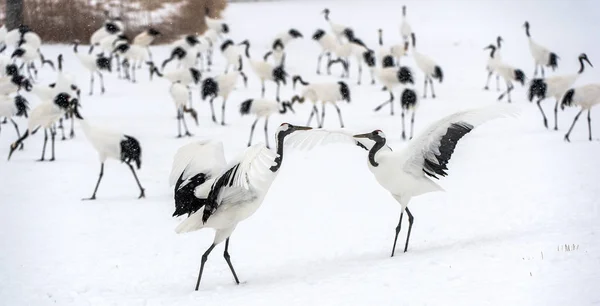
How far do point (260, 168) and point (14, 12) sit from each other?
121 inches

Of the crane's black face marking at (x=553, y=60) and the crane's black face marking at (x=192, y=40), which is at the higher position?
the crane's black face marking at (x=192, y=40)

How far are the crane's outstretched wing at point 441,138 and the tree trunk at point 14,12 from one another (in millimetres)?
3012

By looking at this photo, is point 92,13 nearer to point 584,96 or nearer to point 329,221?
point 329,221

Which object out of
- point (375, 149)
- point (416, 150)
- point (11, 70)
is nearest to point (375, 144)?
point (375, 149)

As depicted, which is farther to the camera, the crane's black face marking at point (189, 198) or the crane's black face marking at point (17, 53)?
the crane's black face marking at point (17, 53)

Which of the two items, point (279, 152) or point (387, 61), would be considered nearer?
point (279, 152)

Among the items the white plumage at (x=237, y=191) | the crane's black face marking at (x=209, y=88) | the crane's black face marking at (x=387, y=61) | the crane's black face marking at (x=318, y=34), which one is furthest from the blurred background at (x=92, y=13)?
the crane's black face marking at (x=318, y=34)

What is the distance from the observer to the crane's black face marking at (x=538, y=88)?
782 cm

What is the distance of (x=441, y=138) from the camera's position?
12.0ft

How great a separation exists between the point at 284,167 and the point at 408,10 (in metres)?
7.34

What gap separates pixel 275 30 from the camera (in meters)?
12.2

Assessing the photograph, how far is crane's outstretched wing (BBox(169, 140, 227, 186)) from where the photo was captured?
367 centimetres

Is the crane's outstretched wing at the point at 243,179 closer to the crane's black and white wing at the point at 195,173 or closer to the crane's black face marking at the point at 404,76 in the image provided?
the crane's black and white wing at the point at 195,173

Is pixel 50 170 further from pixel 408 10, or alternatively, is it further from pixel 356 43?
pixel 408 10
